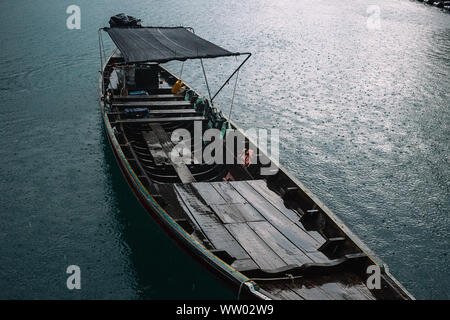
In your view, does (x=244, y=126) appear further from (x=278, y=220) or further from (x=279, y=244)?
(x=279, y=244)

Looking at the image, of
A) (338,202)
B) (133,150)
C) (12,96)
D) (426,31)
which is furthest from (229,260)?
(426,31)

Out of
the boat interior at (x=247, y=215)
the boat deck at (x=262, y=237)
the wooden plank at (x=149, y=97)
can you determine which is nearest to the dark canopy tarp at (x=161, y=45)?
the boat interior at (x=247, y=215)

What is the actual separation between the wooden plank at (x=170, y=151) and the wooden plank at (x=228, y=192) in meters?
1.28

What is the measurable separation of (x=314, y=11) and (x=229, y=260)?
58.6 m

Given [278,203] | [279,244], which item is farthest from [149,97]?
[279,244]

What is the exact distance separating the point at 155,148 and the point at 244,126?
9071 mm

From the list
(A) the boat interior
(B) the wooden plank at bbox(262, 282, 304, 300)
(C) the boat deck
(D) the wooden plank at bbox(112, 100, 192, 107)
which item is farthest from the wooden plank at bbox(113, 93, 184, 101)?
(B) the wooden plank at bbox(262, 282, 304, 300)

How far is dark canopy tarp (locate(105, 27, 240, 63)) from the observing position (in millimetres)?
16531

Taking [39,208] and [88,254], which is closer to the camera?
[88,254]

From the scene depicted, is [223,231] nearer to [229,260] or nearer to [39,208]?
[229,260]

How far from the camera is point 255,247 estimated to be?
38.7 ft

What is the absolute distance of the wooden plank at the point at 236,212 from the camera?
42.8 ft

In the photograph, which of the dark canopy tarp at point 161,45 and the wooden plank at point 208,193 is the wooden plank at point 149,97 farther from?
the wooden plank at point 208,193
